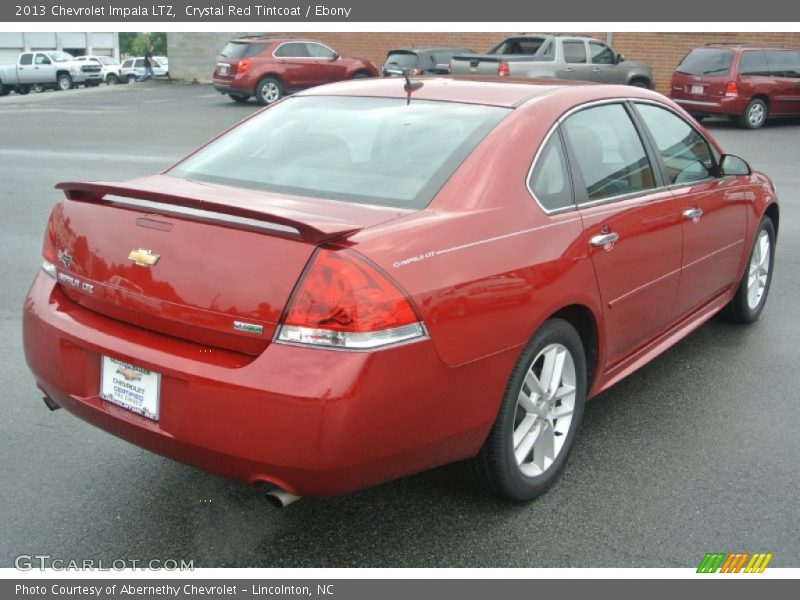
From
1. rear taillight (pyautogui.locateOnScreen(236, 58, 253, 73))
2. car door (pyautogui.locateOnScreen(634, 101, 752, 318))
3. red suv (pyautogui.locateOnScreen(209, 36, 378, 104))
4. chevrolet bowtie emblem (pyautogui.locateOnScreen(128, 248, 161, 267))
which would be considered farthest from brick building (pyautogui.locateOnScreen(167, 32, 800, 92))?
chevrolet bowtie emblem (pyautogui.locateOnScreen(128, 248, 161, 267))

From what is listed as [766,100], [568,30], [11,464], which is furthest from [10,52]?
[11,464]

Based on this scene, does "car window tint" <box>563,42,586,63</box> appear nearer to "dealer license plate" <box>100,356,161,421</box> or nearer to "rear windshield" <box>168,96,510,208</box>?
"rear windshield" <box>168,96,510,208</box>

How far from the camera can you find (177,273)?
290 cm

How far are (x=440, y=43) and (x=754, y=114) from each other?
42.3 feet

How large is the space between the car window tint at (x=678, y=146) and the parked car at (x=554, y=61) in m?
13.5

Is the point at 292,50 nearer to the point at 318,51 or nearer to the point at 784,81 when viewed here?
the point at 318,51

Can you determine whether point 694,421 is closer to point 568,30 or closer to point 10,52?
point 568,30

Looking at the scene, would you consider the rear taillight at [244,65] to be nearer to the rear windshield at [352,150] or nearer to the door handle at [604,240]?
the rear windshield at [352,150]

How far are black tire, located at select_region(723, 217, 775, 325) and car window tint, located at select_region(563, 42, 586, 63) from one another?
1457 centimetres

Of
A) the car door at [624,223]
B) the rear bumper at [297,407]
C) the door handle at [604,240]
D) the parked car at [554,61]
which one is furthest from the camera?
the parked car at [554,61]

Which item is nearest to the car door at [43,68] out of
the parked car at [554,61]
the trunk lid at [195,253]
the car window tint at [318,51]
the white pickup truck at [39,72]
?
the white pickup truck at [39,72]

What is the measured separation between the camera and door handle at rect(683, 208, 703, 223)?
4.42m

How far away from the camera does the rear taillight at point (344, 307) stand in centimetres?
271

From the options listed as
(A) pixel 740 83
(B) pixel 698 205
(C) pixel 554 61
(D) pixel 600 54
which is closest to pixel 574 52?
(C) pixel 554 61
